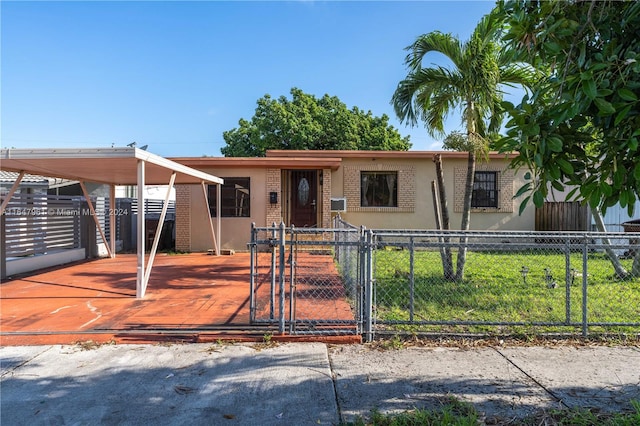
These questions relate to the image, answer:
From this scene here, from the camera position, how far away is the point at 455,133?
25.6 feet

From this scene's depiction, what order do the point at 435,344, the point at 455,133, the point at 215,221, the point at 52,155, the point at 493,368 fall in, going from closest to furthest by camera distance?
the point at 493,368 → the point at 435,344 → the point at 52,155 → the point at 455,133 → the point at 215,221

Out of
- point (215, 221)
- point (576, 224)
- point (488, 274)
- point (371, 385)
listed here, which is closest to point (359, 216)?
point (215, 221)

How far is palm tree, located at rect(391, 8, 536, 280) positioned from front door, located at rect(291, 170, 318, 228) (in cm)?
577

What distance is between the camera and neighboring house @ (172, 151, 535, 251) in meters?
13.1

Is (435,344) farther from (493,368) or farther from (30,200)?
(30,200)

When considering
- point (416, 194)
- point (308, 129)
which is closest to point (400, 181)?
point (416, 194)

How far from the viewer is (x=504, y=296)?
21.7 feet

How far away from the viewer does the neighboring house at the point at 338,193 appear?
13.1 meters

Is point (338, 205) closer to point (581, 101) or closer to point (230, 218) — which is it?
point (230, 218)

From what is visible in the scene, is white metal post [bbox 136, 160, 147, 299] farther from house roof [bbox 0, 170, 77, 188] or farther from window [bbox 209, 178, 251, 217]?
window [bbox 209, 178, 251, 217]

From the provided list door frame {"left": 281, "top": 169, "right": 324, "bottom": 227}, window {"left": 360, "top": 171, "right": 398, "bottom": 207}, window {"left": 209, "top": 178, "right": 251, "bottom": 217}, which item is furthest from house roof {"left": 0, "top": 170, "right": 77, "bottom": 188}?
window {"left": 360, "top": 171, "right": 398, "bottom": 207}

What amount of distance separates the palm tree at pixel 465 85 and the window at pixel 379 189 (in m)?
5.85

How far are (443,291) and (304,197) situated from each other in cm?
764

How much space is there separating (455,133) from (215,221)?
849cm
